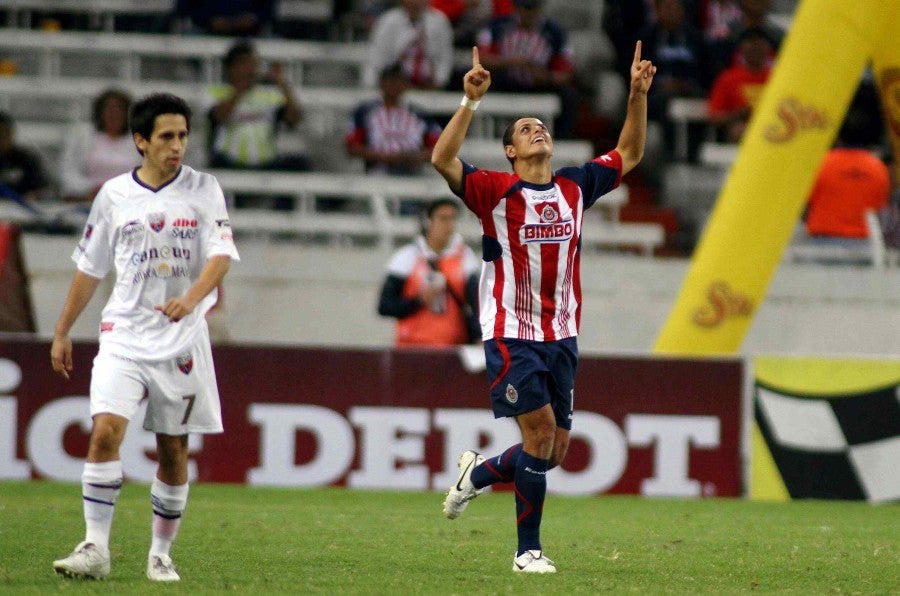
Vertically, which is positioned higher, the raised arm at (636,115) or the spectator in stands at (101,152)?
the raised arm at (636,115)

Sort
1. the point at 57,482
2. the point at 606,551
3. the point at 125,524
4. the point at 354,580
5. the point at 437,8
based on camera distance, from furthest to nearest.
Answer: the point at 437,8 < the point at 57,482 < the point at 125,524 < the point at 606,551 < the point at 354,580

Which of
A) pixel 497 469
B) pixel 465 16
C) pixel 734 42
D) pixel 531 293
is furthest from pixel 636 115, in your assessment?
pixel 465 16

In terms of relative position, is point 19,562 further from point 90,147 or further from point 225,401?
point 90,147

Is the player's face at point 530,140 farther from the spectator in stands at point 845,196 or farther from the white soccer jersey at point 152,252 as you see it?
the spectator in stands at point 845,196

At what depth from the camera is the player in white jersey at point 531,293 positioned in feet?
23.2

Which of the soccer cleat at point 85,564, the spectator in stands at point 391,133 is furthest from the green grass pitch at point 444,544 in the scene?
the spectator in stands at point 391,133

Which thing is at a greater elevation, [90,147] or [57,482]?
[90,147]

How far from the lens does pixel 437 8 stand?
16781 millimetres

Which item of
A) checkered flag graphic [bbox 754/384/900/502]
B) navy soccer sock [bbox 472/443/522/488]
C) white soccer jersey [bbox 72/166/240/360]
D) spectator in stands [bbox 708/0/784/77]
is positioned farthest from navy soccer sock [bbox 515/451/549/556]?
spectator in stands [bbox 708/0/784/77]

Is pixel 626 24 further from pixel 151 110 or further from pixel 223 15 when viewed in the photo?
pixel 151 110

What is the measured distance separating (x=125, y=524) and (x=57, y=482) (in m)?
2.83

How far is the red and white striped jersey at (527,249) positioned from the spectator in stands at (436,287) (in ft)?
13.8

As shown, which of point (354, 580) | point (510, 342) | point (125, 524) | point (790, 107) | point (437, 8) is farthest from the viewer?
point (437, 8)

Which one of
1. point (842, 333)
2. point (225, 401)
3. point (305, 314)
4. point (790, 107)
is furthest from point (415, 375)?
point (842, 333)
